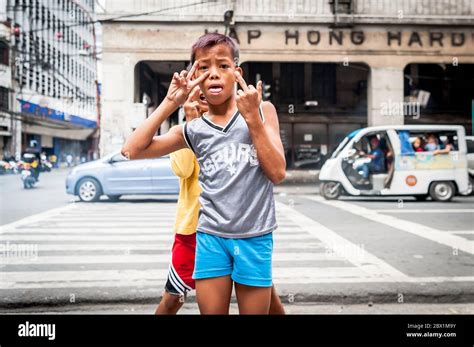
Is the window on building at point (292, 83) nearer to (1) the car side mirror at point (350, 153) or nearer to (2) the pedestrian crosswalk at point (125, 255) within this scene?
(1) the car side mirror at point (350, 153)

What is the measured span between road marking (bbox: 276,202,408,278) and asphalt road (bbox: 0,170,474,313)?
0.01 meters

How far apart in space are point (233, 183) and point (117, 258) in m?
3.61

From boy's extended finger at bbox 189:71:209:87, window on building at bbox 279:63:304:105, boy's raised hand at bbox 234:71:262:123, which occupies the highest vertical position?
window on building at bbox 279:63:304:105

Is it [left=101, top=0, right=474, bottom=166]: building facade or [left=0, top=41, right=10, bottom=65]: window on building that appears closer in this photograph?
[left=0, top=41, right=10, bottom=65]: window on building

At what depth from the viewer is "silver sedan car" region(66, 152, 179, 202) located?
10766mm

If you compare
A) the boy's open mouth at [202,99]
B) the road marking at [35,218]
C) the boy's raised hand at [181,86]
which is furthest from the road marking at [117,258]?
the boy's raised hand at [181,86]

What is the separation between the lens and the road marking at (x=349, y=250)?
4418 millimetres

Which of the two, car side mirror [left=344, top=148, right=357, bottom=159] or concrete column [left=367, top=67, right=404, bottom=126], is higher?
concrete column [left=367, top=67, right=404, bottom=126]

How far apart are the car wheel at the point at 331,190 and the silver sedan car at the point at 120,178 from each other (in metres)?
3.81

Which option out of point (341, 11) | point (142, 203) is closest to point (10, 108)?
point (142, 203)

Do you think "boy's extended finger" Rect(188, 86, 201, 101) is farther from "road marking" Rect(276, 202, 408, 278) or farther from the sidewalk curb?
"road marking" Rect(276, 202, 408, 278)

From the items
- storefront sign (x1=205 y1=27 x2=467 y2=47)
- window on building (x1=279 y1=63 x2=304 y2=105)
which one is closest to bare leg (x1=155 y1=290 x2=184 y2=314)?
storefront sign (x1=205 y1=27 x2=467 y2=47)
